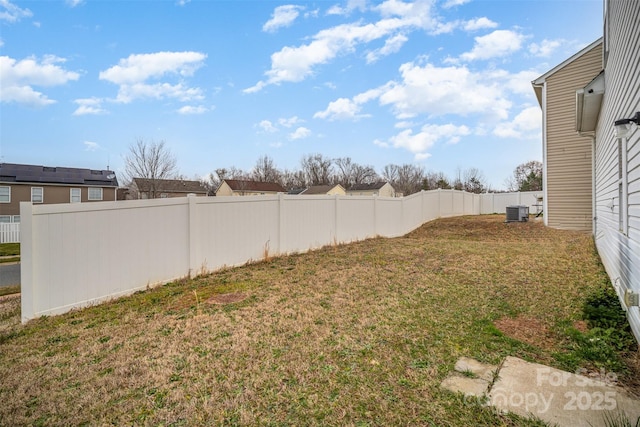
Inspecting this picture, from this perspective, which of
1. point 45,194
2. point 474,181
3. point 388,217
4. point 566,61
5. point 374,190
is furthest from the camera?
point 374,190

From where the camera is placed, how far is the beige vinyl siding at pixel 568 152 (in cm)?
979

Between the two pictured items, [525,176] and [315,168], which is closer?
[525,176]

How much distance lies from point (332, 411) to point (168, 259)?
410 cm

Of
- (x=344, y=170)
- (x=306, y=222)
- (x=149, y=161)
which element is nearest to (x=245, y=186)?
(x=149, y=161)

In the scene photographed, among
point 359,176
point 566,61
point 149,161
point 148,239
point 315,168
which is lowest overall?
point 148,239

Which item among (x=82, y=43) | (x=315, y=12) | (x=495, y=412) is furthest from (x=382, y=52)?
(x=495, y=412)

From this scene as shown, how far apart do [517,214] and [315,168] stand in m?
42.9

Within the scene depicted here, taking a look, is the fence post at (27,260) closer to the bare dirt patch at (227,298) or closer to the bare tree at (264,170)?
the bare dirt patch at (227,298)

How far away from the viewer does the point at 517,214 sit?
12500 millimetres

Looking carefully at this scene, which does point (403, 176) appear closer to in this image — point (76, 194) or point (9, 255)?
point (76, 194)

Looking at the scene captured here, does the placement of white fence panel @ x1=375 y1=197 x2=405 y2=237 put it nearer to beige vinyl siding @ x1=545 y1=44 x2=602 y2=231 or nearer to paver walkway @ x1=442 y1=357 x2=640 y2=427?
beige vinyl siding @ x1=545 y1=44 x2=602 y2=231

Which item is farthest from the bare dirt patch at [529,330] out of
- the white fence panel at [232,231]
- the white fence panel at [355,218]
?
the white fence panel at [355,218]

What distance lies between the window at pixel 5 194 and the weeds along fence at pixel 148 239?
24550mm

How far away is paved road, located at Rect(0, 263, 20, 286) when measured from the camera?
7.13m
